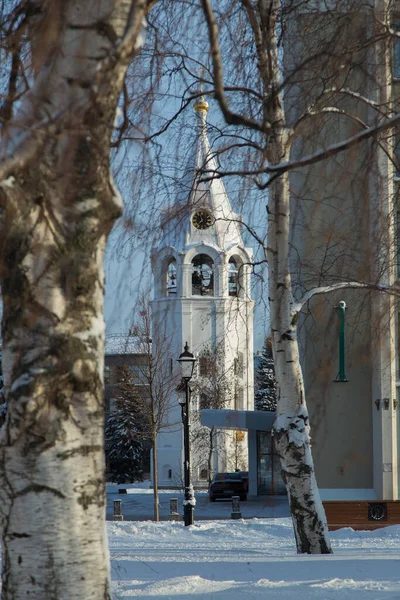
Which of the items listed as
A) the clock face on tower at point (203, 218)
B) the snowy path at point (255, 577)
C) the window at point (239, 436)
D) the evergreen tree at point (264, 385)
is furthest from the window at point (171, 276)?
the evergreen tree at point (264, 385)

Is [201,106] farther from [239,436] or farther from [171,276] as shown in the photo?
[239,436]

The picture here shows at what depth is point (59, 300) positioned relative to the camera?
4.61 m

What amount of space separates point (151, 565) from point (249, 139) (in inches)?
173

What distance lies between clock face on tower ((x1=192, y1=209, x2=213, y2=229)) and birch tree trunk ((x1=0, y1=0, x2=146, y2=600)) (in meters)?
4.90

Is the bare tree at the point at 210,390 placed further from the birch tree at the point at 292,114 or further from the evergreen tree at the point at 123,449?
the birch tree at the point at 292,114

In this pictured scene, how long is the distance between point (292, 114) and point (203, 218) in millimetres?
2443

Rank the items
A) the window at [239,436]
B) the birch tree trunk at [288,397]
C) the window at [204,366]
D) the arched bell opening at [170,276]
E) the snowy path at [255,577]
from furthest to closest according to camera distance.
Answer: the window at [239,436]
the window at [204,366]
the arched bell opening at [170,276]
the birch tree trunk at [288,397]
the snowy path at [255,577]

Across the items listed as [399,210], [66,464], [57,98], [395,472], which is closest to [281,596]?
[66,464]

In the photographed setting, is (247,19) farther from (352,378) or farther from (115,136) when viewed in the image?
(352,378)

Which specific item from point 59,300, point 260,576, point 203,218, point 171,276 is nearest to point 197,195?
point 203,218

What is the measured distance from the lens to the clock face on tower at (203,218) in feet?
32.4

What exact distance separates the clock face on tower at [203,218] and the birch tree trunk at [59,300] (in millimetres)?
4905

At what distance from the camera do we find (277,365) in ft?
36.0

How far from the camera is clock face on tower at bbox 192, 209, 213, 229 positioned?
9887 millimetres
